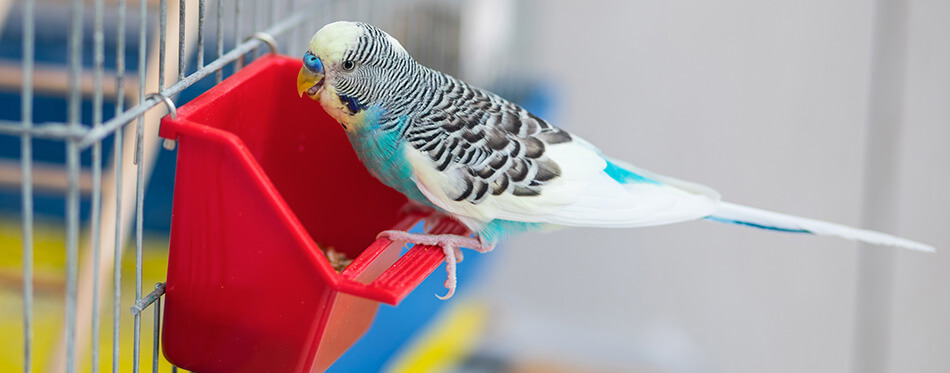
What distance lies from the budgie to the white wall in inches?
47.2

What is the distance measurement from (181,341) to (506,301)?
5.42 feet

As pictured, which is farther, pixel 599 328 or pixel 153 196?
pixel 599 328

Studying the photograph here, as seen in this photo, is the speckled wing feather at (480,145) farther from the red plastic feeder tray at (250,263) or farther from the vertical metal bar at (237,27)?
the vertical metal bar at (237,27)

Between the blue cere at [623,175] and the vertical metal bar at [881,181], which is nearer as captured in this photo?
the blue cere at [623,175]

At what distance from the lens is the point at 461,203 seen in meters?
0.81

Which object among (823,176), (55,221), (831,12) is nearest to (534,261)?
(823,176)

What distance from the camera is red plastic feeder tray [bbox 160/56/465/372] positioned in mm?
685

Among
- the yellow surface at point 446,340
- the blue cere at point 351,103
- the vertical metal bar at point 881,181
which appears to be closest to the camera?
the blue cere at point 351,103

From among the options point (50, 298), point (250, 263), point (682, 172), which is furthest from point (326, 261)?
point (682, 172)

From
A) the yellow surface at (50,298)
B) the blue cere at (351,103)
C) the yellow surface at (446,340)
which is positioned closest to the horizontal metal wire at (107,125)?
the blue cere at (351,103)

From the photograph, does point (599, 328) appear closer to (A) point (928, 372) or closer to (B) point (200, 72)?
(A) point (928, 372)

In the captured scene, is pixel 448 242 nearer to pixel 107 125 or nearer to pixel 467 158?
pixel 467 158

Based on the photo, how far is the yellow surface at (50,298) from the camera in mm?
1554

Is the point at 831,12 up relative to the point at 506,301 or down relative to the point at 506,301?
up
